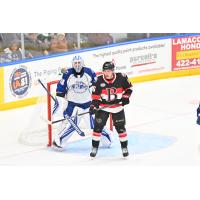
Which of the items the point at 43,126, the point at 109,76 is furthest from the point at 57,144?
the point at 109,76

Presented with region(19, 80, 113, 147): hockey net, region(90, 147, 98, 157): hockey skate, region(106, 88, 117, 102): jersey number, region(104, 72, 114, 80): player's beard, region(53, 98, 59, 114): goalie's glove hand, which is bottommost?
region(90, 147, 98, 157): hockey skate

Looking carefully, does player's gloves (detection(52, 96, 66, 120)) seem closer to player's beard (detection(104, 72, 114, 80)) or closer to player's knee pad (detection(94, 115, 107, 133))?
player's knee pad (detection(94, 115, 107, 133))

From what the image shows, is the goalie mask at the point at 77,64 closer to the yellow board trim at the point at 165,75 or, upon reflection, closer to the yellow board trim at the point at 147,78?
the yellow board trim at the point at 147,78

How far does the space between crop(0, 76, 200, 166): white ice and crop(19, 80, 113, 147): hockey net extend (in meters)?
0.08

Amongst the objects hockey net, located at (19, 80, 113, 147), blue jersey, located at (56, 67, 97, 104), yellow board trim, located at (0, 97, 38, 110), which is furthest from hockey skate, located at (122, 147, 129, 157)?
yellow board trim, located at (0, 97, 38, 110)

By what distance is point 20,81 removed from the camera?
662 cm

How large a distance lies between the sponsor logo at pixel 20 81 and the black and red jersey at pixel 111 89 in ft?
4.50

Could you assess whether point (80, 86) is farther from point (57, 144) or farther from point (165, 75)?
point (165, 75)

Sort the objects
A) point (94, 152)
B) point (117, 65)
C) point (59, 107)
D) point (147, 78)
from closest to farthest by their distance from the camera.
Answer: point (94, 152) → point (59, 107) → point (117, 65) → point (147, 78)

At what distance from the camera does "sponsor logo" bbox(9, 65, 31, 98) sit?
6.48m

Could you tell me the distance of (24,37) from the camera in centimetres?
597

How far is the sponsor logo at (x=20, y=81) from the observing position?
6.48 meters

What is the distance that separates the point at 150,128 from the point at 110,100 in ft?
2.52

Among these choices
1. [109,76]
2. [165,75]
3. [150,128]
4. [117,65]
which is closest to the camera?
[109,76]
